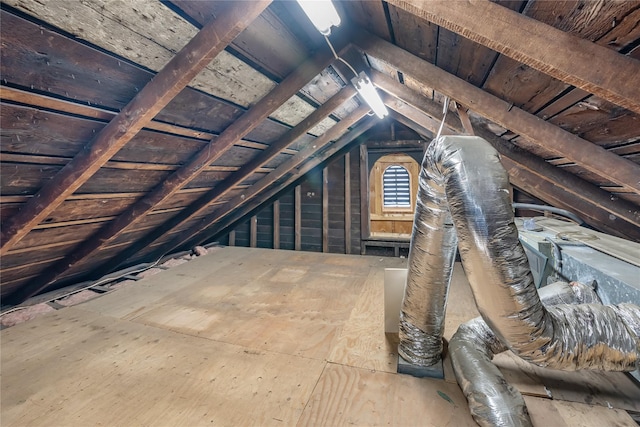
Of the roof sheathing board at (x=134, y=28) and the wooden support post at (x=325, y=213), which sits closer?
the roof sheathing board at (x=134, y=28)

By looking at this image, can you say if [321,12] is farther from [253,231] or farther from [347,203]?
[253,231]

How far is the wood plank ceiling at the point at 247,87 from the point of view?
2.37ft

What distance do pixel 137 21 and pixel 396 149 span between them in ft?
11.0

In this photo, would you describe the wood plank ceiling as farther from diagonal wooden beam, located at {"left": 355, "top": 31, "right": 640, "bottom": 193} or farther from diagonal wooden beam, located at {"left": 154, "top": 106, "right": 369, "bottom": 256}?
diagonal wooden beam, located at {"left": 154, "top": 106, "right": 369, "bottom": 256}

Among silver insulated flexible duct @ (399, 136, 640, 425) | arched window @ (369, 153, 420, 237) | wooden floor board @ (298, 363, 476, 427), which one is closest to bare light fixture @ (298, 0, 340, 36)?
silver insulated flexible duct @ (399, 136, 640, 425)

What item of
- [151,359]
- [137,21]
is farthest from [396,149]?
[151,359]

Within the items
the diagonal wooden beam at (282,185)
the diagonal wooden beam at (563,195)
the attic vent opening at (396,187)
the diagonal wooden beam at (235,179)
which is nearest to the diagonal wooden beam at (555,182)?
the diagonal wooden beam at (563,195)

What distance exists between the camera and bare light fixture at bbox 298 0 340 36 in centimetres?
91

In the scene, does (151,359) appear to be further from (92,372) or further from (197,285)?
(197,285)

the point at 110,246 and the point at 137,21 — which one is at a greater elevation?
the point at 137,21

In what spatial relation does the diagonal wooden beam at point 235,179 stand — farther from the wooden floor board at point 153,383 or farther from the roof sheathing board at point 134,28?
the wooden floor board at point 153,383

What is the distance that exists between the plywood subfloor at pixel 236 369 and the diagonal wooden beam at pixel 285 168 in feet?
3.64

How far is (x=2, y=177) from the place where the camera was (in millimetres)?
1299

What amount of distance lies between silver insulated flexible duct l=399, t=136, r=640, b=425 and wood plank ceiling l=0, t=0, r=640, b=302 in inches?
13.0
